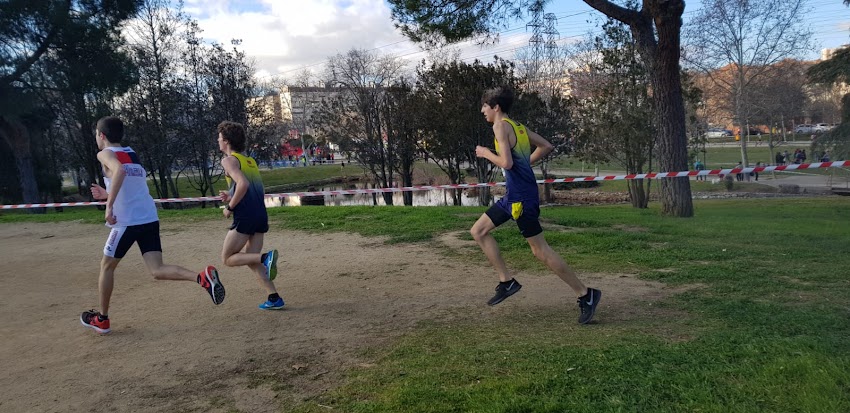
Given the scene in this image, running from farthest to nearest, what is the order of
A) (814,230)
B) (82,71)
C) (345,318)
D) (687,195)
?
(82,71) → (687,195) → (814,230) → (345,318)

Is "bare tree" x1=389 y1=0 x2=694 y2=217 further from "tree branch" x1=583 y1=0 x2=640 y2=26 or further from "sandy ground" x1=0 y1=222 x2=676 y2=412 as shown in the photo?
"sandy ground" x1=0 y1=222 x2=676 y2=412

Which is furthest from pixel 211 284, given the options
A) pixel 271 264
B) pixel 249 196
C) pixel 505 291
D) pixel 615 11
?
pixel 615 11

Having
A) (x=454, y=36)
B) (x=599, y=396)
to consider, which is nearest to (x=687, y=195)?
(x=454, y=36)

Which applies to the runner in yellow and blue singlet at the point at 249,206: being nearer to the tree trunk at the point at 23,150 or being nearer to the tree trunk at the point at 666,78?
the tree trunk at the point at 666,78

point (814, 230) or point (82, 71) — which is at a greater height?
point (82, 71)

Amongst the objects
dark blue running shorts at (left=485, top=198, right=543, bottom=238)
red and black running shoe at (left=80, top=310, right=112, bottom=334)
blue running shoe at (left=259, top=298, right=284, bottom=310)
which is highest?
dark blue running shorts at (left=485, top=198, right=543, bottom=238)

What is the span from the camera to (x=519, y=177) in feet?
14.9

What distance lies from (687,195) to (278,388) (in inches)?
391

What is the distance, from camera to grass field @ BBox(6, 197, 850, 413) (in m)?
2.96

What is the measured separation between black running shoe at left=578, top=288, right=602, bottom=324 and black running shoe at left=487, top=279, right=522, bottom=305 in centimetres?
61

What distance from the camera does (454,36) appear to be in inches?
481

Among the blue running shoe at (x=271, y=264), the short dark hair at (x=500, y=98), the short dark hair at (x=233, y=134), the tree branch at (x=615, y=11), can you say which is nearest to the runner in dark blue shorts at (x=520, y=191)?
the short dark hair at (x=500, y=98)

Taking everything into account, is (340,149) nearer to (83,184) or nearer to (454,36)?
(454,36)

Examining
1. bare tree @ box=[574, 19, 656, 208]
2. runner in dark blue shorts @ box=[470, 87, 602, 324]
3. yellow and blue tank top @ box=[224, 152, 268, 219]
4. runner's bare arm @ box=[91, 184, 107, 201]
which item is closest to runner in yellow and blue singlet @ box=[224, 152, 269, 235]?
yellow and blue tank top @ box=[224, 152, 268, 219]
